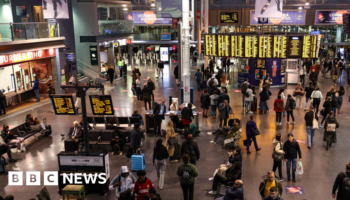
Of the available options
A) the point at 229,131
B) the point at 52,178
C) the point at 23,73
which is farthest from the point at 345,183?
the point at 23,73

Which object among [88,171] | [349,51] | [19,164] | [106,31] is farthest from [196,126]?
[349,51]

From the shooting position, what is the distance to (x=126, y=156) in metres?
12.4

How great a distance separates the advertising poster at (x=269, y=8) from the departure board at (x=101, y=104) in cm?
1139

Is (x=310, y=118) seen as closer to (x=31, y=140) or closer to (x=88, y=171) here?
(x=88, y=171)

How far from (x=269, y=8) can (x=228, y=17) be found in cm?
2035

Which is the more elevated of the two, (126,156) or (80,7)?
(80,7)

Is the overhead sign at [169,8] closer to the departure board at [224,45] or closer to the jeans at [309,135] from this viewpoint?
the jeans at [309,135]

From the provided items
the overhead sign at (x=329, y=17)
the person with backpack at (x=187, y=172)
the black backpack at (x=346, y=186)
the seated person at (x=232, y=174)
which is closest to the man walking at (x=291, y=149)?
the seated person at (x=232, y=174)

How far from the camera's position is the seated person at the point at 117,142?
514 inches

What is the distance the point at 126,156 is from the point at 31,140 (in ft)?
17.8

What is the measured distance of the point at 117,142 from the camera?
43.0ft

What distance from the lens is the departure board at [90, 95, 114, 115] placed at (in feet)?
36.2

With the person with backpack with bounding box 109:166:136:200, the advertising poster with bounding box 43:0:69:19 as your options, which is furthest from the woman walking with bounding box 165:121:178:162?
the advertising poster with bounding box 43:0:69:19

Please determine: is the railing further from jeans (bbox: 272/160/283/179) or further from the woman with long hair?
jeans (bbox: 272/160/283/179)
